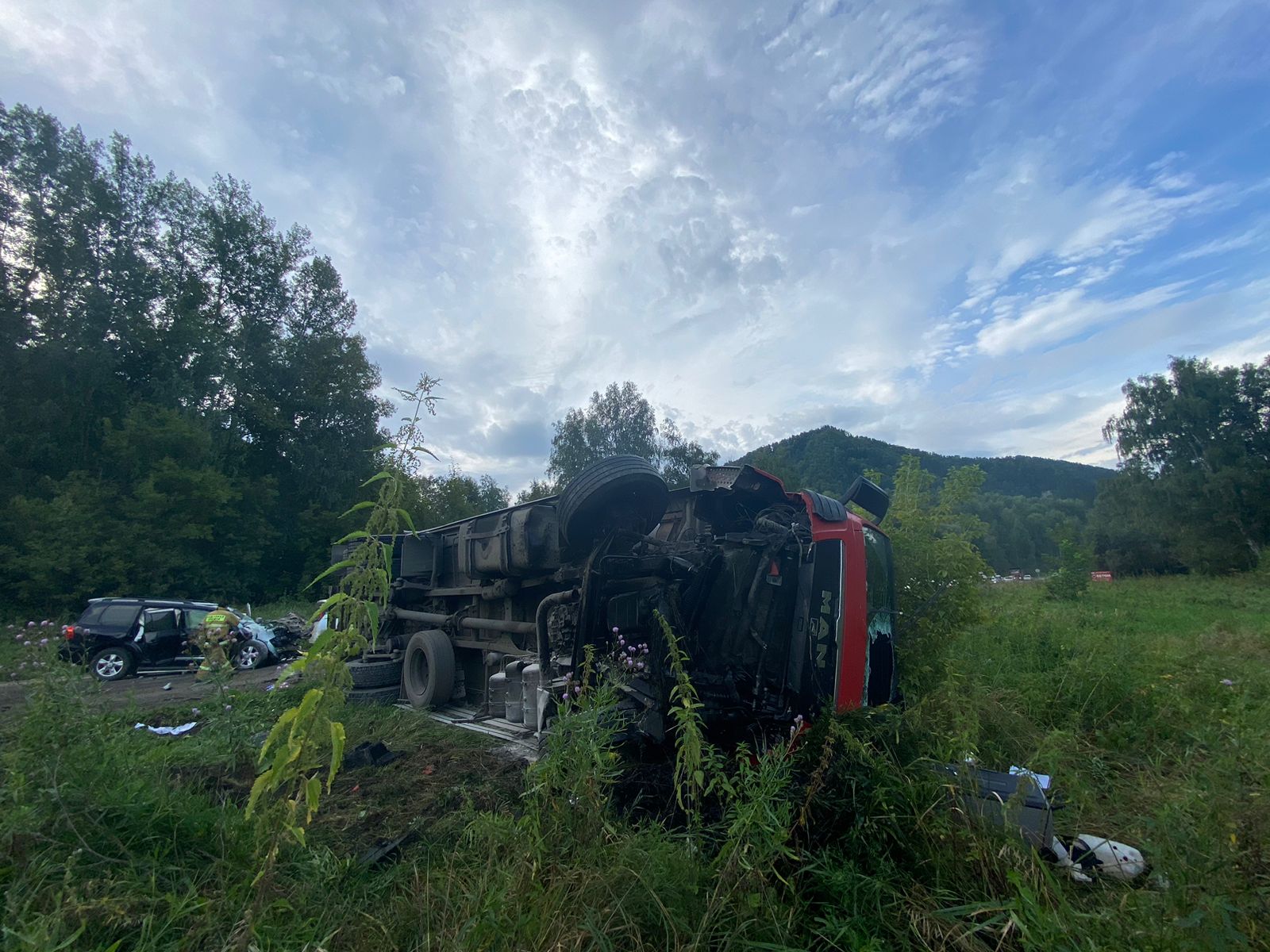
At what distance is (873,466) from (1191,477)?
39.1 metres

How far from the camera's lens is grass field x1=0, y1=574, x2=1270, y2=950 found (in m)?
2.04

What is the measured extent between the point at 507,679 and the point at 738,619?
9.14 ft

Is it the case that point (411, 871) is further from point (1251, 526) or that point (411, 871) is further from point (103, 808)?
point (1251, 526)

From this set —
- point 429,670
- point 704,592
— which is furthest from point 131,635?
point 704,592

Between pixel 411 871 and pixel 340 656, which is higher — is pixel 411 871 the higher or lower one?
the lower one

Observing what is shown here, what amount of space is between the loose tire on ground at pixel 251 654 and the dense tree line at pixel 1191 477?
143 feet

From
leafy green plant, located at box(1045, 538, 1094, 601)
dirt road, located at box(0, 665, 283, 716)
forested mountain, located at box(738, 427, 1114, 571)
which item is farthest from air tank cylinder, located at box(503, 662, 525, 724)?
leafy green plant, located at box(1045, 538, 1094, 601)

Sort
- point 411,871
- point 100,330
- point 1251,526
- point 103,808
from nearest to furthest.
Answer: point 103,808
point 411,871
point 100,330
point 1251,526

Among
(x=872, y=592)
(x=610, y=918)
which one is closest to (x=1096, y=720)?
(x=872, y=592)

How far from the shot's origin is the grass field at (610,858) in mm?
2045

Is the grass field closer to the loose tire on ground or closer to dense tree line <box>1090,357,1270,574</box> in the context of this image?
the loose tire on ground

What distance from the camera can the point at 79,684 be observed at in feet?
10.3

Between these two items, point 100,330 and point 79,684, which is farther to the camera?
point 100,330

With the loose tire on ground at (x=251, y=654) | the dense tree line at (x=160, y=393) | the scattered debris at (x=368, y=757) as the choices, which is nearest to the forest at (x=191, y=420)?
the dense tree line at (x=160, y=393)
